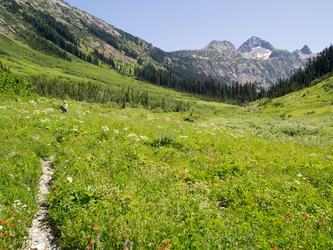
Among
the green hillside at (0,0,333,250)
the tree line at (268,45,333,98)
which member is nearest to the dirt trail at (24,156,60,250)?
the green hillside at (0,0,333,250)

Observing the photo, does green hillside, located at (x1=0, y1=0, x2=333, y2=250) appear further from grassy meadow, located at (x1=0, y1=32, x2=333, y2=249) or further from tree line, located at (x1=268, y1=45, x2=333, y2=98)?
tree line, located at (x1=268, y1=45, x2=333, y2=98)

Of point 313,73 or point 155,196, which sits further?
point 313,73

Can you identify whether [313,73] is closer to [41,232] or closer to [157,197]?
[157,197]

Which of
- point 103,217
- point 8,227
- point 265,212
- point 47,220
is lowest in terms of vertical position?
point 47,220

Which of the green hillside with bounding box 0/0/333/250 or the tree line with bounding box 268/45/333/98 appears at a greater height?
the tree line with bounding box 268/45/333/98

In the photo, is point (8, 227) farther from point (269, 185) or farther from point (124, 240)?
point (269, 185)

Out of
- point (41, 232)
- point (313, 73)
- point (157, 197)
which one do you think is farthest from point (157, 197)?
point (313, 73)

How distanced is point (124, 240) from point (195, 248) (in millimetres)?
1601

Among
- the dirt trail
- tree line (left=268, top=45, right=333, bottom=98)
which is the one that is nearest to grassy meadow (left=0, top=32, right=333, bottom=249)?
the dirt trail

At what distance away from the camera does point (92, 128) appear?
12.2m

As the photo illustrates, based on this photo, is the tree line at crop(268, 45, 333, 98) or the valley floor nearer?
the valley floor

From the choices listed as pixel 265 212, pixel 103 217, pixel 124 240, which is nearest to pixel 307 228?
pixel 265 212

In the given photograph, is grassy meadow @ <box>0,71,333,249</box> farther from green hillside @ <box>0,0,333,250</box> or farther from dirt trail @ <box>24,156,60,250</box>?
dirt trail @ <box>24,156,60,250</box>

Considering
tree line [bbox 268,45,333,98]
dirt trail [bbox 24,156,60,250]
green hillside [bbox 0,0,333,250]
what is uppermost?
tree line [bbox 268,45,333,98]
